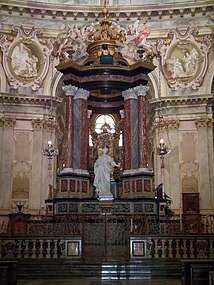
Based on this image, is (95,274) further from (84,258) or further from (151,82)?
(151,82)

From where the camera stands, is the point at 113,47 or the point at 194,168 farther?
the point at 194,168

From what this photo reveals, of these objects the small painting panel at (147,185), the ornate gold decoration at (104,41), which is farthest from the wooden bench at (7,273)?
the ornate gold decoration at (104,41)

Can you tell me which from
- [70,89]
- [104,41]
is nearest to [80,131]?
[70,89]

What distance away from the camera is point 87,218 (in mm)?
13352

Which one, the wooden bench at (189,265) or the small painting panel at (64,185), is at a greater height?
the small painting panel at (64,185)

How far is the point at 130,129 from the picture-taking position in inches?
654

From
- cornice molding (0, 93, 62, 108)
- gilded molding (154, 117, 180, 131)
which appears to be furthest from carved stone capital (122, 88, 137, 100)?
cornice molding (0, 93, 62, 108)

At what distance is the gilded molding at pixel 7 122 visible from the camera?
72.2 ft

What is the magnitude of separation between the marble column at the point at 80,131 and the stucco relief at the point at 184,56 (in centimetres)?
765

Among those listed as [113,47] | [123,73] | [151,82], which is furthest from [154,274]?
[151,82]

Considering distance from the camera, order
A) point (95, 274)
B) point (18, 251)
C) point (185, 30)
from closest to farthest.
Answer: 1. point (95, 274)
2. point (18, 251)
3. point (185, 30)

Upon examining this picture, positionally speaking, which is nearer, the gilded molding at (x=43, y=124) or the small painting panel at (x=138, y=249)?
the small painting panel at (x=138, y=249)

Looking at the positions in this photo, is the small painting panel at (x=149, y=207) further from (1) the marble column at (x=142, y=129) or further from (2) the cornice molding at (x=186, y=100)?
(2) the cornice molding at (x=186, y=100)

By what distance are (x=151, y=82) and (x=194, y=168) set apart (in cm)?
486
